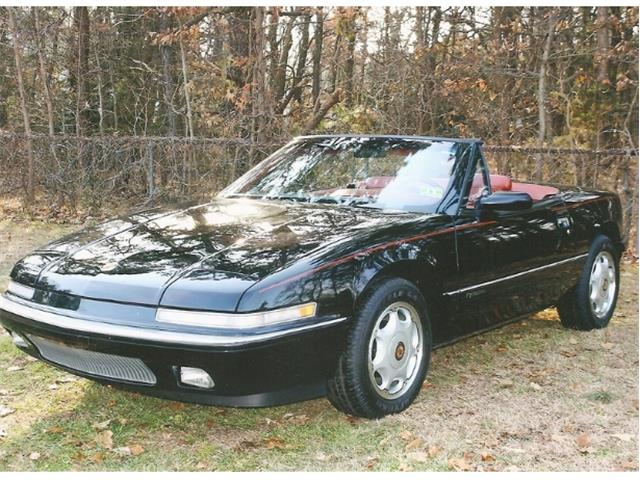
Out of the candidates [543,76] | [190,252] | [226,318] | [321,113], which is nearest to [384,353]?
[226,318]

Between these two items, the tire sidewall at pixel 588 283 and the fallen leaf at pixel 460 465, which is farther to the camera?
the tire sidewall at pixel 588 283

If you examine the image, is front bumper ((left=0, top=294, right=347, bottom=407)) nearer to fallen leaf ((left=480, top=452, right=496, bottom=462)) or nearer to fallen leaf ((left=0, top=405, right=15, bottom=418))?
fallen leaf ((left=0, top=405, right=15, bottom=418))

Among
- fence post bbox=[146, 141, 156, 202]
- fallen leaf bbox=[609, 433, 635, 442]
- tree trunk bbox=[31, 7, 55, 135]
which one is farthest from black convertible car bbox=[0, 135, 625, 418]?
tree trunk bbox=[31, 7, 55, 135]

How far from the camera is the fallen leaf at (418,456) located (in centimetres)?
339

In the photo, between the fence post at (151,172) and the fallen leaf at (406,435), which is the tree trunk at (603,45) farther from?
the fallen leaf at (406,435)

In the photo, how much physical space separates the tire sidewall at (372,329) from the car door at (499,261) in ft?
0.94

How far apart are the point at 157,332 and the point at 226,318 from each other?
301 mm

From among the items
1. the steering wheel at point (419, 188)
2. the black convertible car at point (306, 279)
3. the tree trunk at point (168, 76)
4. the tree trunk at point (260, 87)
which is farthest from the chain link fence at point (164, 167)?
the steering wheel at point (419, 188)

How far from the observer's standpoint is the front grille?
3.24 metres

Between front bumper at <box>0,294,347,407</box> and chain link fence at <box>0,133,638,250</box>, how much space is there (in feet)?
22.4

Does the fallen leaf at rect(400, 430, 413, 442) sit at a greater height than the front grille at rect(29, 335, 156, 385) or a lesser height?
lesser

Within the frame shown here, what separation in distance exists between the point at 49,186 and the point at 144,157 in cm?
188

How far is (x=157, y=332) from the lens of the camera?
3125mm
